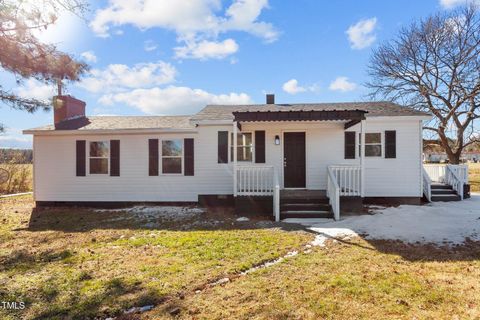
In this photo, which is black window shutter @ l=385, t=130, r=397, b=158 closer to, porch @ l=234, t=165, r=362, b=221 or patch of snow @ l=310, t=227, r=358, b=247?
porch @ l=234, t=165, r=362, b=221

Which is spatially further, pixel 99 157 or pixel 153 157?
pixel 99 157

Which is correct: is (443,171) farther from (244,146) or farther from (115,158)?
(115,158)

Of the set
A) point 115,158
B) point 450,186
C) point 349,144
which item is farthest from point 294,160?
point 115,158

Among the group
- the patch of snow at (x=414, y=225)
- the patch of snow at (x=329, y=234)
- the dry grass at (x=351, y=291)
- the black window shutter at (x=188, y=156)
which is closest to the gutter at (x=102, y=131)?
the black window shutter at (x=188, y=156)

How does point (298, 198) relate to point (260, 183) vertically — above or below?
below

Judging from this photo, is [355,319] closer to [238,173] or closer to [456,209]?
[238,173]

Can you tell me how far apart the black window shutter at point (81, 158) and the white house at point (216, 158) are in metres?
0.04

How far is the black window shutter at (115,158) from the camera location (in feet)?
36.0

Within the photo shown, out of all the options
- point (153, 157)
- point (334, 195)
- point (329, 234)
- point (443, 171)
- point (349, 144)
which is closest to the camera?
point (329, 234)

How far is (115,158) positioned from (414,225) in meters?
9.84

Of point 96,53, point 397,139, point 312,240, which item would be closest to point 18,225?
point 96,53

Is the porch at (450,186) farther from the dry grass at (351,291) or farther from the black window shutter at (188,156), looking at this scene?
the black window shutter at (188,156)

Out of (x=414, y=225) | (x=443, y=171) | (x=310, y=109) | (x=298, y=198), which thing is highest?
(x=310, y=109)

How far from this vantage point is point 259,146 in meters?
10.6
